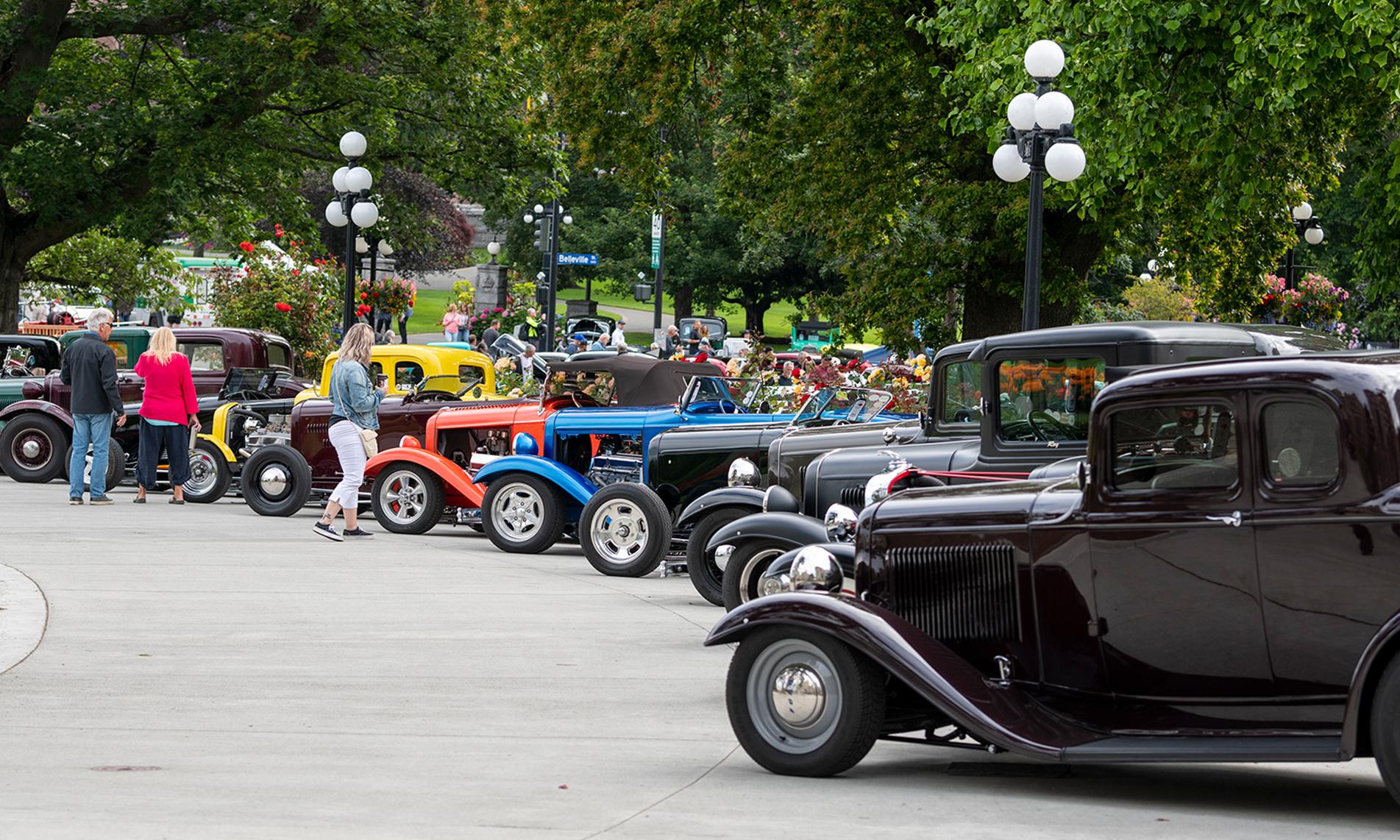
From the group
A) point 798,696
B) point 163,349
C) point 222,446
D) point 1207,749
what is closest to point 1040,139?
point 798,696

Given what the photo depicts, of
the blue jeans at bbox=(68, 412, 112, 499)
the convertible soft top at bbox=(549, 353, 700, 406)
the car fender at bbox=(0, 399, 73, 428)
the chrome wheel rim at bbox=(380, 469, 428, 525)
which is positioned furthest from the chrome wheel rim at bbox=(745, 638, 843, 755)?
the car fender at bbox=(0, 399, 73, 428)

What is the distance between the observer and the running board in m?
5.64

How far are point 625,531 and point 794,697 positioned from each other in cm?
709

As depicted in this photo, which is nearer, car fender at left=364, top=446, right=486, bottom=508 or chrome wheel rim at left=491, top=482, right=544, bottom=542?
chrome wheel rim at left=491, top=482, right=544, bottom=542

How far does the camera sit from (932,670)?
20.5 ft

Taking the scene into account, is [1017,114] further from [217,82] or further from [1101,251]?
[217,82]

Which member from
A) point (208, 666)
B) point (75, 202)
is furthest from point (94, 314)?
point (208, 666)

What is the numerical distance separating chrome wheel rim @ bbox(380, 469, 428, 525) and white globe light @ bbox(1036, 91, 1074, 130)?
679 centimetres

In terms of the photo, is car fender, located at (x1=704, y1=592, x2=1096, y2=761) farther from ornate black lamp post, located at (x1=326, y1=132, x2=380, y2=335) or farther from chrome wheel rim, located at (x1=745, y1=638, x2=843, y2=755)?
ornate black lamp post, located at (x1=326, y1=132, x2=380, y2=335)

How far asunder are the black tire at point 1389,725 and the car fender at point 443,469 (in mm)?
11319

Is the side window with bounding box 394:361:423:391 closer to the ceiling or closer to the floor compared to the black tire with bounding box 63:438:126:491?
closer to the ceiling

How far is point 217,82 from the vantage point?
1030 inches

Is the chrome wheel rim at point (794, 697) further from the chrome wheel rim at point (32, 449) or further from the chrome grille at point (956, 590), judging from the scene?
the chrome wheel rim at point (32, 449)

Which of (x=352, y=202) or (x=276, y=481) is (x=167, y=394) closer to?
(x=276, y=481)
